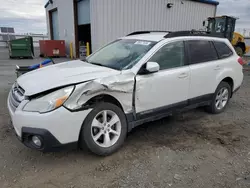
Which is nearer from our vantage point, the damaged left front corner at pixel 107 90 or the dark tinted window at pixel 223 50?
the damaged left front corner at pixel 107 90

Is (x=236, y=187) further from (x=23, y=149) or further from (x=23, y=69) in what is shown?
(x=23, y=69)

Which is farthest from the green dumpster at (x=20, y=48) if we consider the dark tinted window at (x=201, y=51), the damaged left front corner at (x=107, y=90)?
the damaged left front corner at (x=107, y=90)

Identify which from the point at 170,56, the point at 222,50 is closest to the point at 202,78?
the point at 170,56

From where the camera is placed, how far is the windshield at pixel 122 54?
330 centimetres

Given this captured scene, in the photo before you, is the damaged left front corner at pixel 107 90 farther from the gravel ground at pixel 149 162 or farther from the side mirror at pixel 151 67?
the gravel ground at pixel 149 162

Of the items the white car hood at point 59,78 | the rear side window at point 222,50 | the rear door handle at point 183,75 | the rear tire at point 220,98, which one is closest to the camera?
the white car hood at point 59,78

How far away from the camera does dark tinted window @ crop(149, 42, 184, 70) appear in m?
3.41

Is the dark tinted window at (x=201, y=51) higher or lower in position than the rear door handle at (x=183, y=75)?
higher

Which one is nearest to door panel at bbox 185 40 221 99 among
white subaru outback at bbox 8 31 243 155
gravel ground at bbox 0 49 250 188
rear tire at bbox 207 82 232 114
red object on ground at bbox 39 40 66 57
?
white subaru outback at bbox 8 31 243 155

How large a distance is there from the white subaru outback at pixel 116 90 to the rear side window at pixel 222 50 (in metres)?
0.02

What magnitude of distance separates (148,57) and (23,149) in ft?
7.66

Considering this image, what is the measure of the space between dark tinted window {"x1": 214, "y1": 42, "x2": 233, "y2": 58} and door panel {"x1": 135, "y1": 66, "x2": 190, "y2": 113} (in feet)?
3.84

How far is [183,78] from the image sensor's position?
3.66 m

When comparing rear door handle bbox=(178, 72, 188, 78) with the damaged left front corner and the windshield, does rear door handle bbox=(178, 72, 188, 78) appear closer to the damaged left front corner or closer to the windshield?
the windshield
